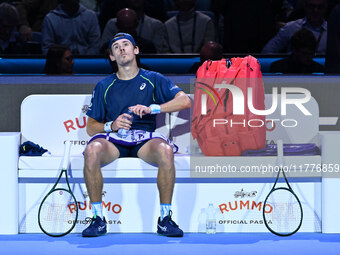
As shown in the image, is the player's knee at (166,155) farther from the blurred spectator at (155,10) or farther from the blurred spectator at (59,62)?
the blurred spectator at (155,10)

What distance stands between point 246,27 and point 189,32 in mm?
529

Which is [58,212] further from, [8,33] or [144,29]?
[8,33]

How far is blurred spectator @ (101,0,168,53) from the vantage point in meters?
6.31

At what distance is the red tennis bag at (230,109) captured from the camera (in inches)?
180

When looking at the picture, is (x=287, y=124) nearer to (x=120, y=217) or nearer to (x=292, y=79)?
(x=292, y=79)

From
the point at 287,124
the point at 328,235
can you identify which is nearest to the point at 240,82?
the point at 287,124

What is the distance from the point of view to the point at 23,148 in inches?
181

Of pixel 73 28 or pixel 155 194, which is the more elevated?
pixel 73 28

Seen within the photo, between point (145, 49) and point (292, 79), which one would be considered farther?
point (145, 49)

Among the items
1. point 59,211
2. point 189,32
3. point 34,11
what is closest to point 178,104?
point 59,211

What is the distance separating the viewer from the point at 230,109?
4.63 metres

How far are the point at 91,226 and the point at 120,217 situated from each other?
242mm

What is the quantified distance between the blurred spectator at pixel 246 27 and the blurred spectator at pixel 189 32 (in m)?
0.19

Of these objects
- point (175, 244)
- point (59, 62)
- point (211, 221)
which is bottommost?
point (175, 244)
